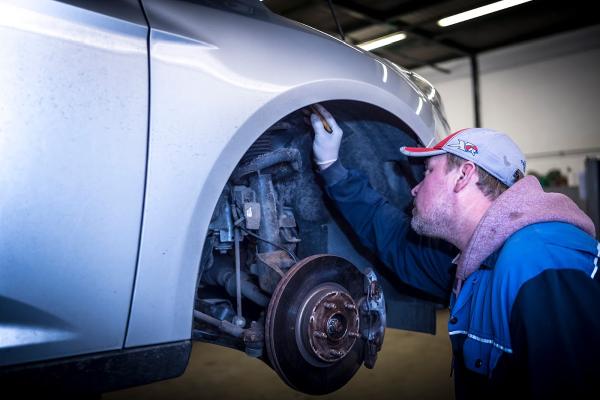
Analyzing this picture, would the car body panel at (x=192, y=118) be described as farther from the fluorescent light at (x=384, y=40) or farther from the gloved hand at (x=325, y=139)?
the fluorescent light at (x=384, y=40)

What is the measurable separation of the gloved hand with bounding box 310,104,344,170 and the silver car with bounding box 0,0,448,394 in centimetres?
12

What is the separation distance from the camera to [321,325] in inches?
44.9

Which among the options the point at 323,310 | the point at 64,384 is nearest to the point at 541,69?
the point at 323,310

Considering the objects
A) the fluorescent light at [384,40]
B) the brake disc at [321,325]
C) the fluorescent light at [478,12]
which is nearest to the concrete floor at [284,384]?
the brake disc at [321,325]

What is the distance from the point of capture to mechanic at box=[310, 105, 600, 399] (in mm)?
818

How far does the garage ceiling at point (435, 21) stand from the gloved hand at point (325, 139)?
17.7ft

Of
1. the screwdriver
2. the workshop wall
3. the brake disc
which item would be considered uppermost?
the workshop wall

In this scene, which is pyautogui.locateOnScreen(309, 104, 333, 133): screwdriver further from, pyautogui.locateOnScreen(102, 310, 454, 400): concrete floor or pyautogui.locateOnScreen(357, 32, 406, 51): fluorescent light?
pyautogui.locateOnScreen(357, 32, 406, 51): fluorescent light

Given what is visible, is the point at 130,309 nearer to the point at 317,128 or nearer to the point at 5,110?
the point at 5,110

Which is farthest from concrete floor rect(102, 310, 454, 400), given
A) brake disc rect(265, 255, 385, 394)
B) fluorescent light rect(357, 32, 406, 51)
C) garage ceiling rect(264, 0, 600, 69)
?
fluorescent light rect(357, 32, 406, 51)

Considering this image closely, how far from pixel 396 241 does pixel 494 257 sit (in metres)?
0.45

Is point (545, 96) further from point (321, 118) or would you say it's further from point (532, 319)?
point (532, 319)

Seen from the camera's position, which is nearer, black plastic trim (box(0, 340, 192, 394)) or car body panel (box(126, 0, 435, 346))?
black plastic trim (box(0, 340, 192, 394))

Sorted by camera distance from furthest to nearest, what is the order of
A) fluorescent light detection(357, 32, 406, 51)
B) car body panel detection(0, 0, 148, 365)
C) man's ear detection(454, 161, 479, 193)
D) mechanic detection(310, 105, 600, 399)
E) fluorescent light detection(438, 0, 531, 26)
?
fluorescent light detection(357, 32, 406, 51) < fluorescent light detection(438, 0, 531, 26) < man's ear detection(454, 161, 479, 193) < mechanic detection(310, 105, 600, 399) < car body panel detection(0, 0, 148, 365)
